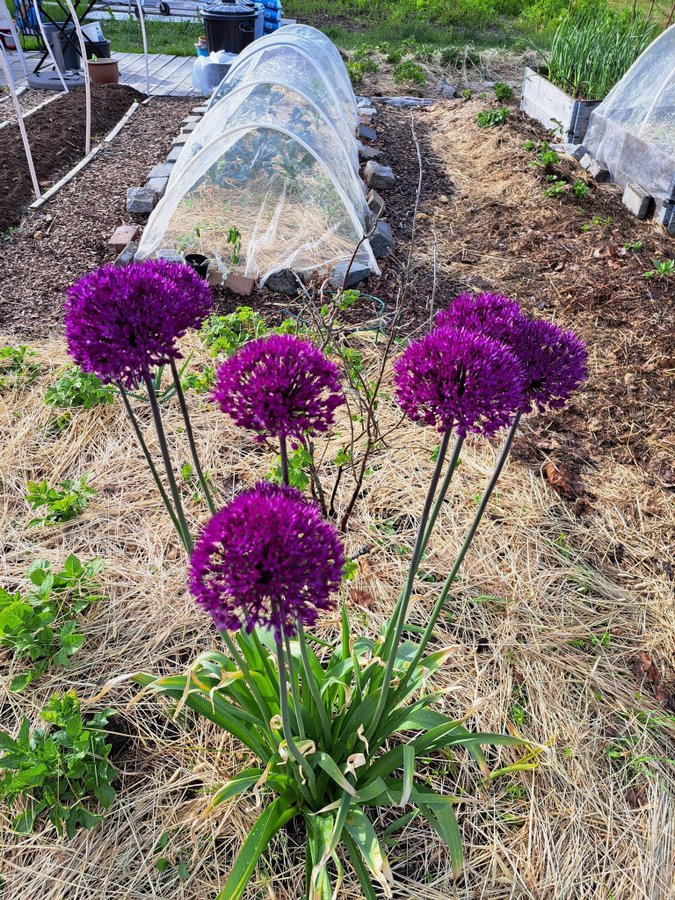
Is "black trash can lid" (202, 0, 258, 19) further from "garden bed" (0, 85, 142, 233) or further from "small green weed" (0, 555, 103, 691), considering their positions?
"small green weed" (0, 555, 103, 691)

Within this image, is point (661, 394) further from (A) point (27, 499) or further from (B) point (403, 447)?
(A) point (27, 499)

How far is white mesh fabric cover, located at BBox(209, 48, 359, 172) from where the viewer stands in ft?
16.8

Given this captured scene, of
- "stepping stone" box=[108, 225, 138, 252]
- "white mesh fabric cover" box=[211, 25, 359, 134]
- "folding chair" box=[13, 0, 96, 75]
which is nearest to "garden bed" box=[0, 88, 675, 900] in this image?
"stepping stone" box=[108, 225, 138, 252]

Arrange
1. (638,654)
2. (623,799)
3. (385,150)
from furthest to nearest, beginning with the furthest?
1. (385,150)
2. (638,654)
3. (623,799)

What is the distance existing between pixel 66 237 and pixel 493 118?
5.37 meters

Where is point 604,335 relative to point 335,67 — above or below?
below

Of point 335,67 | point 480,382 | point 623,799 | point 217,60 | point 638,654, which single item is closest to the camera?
point 480,382

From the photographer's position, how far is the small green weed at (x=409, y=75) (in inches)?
400

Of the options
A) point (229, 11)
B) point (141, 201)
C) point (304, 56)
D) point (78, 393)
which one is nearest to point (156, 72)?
point (229, 11)

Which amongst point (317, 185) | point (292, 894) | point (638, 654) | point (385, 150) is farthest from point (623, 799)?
point (385, 150)

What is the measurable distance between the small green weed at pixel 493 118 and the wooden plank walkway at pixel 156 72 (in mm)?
4411

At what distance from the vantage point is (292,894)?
→ 1.73 m

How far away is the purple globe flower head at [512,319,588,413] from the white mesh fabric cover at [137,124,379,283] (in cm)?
354

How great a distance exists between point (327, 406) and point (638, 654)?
193cm
